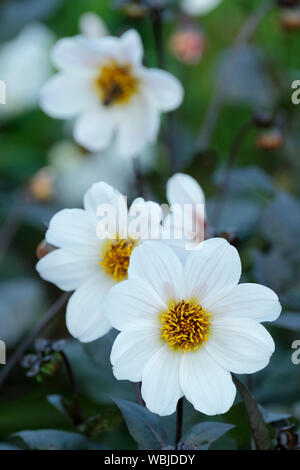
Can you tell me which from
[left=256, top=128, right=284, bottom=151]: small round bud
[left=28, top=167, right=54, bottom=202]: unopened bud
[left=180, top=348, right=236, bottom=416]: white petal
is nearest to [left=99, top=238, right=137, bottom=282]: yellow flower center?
[left=180, top=348, right=236, bottom=416]: white petal

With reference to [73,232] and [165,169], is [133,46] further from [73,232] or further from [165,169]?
[165,169]

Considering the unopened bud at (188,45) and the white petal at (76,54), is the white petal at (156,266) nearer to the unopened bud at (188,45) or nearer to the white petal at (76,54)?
the white petal at (76,54)

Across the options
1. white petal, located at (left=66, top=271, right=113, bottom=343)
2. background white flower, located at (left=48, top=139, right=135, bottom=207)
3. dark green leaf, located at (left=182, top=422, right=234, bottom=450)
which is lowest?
dark green leaf, located at (left=182, top=422, right=234, bottom=450)

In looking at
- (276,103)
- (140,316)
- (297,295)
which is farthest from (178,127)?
(140,316)

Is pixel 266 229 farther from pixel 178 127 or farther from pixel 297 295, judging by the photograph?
pixel 178 127

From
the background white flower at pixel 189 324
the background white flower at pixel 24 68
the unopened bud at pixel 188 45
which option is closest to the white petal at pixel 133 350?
the background white flower at pixel 189 324

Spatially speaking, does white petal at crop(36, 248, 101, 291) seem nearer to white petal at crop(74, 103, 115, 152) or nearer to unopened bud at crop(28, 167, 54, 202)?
white petal at crop(74, 103, 115, 152)

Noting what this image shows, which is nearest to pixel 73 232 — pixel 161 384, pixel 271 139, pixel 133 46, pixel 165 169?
pixel 161 384
